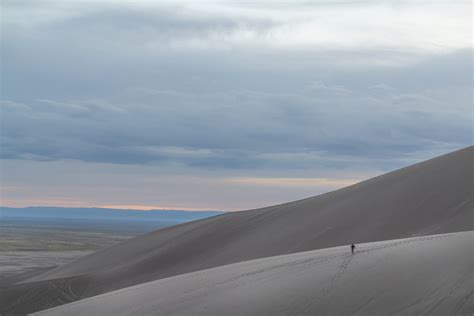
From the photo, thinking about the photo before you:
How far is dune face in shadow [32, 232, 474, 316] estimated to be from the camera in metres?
14.5

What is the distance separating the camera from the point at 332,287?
1608 centimetres

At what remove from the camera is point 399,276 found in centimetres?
1605

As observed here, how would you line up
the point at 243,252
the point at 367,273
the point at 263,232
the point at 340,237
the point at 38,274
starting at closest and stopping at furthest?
the point at 367,273, the point at 340,237, the point at 243,252, the point at 263,232, the point at 38,274

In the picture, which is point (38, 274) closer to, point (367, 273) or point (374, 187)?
point (374, 187)

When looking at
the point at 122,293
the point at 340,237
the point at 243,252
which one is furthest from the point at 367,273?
the point at 243,252

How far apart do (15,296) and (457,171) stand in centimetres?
2284

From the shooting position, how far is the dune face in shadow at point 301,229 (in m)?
30.8

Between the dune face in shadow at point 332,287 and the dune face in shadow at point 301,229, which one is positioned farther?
the dune face in shadow at point 301,229

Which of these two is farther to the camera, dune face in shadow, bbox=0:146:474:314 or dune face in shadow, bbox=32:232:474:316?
dune face in shadow, bbox=0:146:474:314

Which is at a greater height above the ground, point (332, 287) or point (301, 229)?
point (301, 229)

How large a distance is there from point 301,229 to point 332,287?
19.3 m

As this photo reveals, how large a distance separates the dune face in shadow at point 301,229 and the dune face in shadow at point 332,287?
30.0ft

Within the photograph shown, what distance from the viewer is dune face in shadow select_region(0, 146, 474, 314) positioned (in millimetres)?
30812

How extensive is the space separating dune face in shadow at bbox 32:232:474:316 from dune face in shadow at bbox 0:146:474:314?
9.15 m
